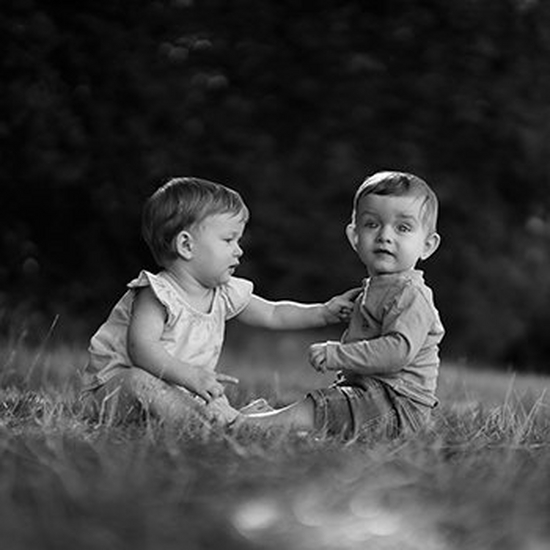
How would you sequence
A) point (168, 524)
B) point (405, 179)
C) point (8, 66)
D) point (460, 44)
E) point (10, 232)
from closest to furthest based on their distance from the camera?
point (168, 524) → point (405, 179) → point (8, 66) → point (10, 232) → point (460, 44)

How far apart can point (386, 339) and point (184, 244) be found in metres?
0.73

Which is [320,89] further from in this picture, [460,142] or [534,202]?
[534,202]

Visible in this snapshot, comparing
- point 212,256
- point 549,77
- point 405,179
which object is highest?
point 549,77

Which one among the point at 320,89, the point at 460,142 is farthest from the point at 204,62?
the point at 460,142

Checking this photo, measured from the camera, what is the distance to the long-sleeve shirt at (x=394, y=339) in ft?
12.2

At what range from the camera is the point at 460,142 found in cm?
977

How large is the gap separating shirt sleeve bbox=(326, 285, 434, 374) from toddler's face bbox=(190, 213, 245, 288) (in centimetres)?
47

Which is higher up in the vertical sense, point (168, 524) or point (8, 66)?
point (8, 66)

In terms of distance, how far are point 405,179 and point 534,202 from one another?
7.12 meters

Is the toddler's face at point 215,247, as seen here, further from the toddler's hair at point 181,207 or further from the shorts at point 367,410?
the shorts at point 367,410

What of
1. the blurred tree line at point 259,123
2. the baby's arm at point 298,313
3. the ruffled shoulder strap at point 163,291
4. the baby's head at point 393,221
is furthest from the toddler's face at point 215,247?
the blurred tree line at point 259,123

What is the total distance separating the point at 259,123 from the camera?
30.0 feet

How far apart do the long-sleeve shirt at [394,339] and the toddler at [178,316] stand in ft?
0.70

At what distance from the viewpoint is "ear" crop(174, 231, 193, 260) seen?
396 cm
